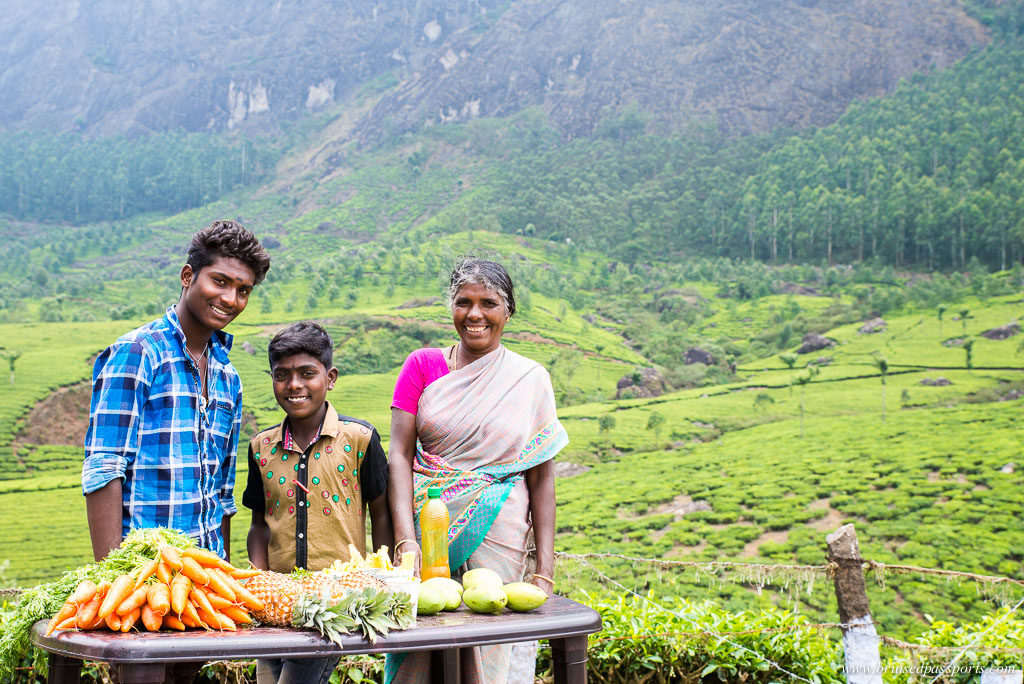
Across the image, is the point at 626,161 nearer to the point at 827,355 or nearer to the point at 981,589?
the point at 827,355

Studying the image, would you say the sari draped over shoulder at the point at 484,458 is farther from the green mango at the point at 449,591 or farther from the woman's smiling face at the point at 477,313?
the green mango at the point at 449,591

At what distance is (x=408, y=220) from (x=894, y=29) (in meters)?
23.7

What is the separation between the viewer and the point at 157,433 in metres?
2.04

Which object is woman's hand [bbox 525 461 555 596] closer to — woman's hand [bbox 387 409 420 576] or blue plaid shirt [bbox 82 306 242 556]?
woman's hand [bbox 387 409 420 576]

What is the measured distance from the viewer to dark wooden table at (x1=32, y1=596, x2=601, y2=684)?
54.6 inches

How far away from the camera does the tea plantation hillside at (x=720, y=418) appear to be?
12.2 m

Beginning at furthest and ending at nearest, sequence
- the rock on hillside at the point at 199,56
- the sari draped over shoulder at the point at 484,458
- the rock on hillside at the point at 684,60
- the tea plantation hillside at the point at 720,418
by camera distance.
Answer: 1. the rock on hillside at the point at 199,56
2. the rock on hillside at the point at 684,60
3. the tea plantation hillside at the point at 720,418
4. the sari draped over shoulder at the point at 484,458

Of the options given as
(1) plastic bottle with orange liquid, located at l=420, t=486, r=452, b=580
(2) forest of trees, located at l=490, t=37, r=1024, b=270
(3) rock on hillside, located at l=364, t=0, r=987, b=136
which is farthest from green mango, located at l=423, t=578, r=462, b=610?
(3) rock on hillside, located at l=364, t=0, r=987, b=136

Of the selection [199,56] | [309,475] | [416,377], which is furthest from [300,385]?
[199,56]

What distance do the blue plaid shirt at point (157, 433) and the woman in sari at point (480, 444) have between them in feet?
1.73

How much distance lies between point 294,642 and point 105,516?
784mm

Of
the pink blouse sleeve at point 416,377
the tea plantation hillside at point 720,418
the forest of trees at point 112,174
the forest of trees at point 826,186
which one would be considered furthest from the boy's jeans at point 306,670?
the forest of trees at point 112,174

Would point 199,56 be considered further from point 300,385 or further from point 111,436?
point 111,436

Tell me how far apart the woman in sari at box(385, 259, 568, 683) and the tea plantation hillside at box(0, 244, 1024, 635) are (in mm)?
6311
